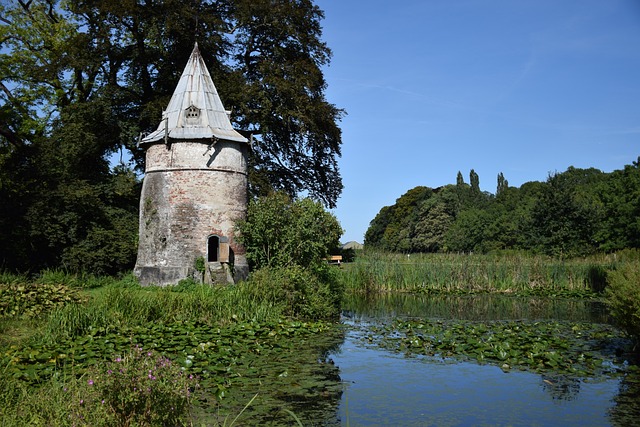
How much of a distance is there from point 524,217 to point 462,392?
115 feet

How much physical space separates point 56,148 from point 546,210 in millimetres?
26423

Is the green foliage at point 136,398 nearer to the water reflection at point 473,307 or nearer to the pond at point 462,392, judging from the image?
the pond at point 462,392

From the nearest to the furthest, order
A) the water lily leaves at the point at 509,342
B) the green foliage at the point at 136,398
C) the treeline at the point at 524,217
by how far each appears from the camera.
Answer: the green foliage at the point at 136,398 → the water lily leaves at the point at 509,342 → the treeline at the point at 524,217

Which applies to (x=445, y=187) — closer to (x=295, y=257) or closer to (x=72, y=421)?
(x=295, y=257)

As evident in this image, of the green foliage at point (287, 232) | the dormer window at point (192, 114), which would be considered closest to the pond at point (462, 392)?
the green foliage at point (287, 232)

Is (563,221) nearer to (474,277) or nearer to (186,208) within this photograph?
(474,277)

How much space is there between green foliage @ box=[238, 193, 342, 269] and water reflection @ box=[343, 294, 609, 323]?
2.24 metres

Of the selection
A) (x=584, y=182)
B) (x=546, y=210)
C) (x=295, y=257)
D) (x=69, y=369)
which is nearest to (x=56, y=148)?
(x=295, y=257)

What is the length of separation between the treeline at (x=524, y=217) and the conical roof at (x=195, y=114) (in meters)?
19.1

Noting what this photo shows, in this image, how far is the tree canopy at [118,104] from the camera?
2011 cm

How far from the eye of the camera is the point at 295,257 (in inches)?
698

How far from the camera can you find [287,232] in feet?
57.9

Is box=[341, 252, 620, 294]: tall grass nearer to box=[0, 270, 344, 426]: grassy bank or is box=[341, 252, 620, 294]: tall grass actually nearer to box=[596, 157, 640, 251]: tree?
box=[0, 270, 344, 426]: grassy bank

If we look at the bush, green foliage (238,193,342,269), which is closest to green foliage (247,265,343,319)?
green foliage (238,193,342,269)
